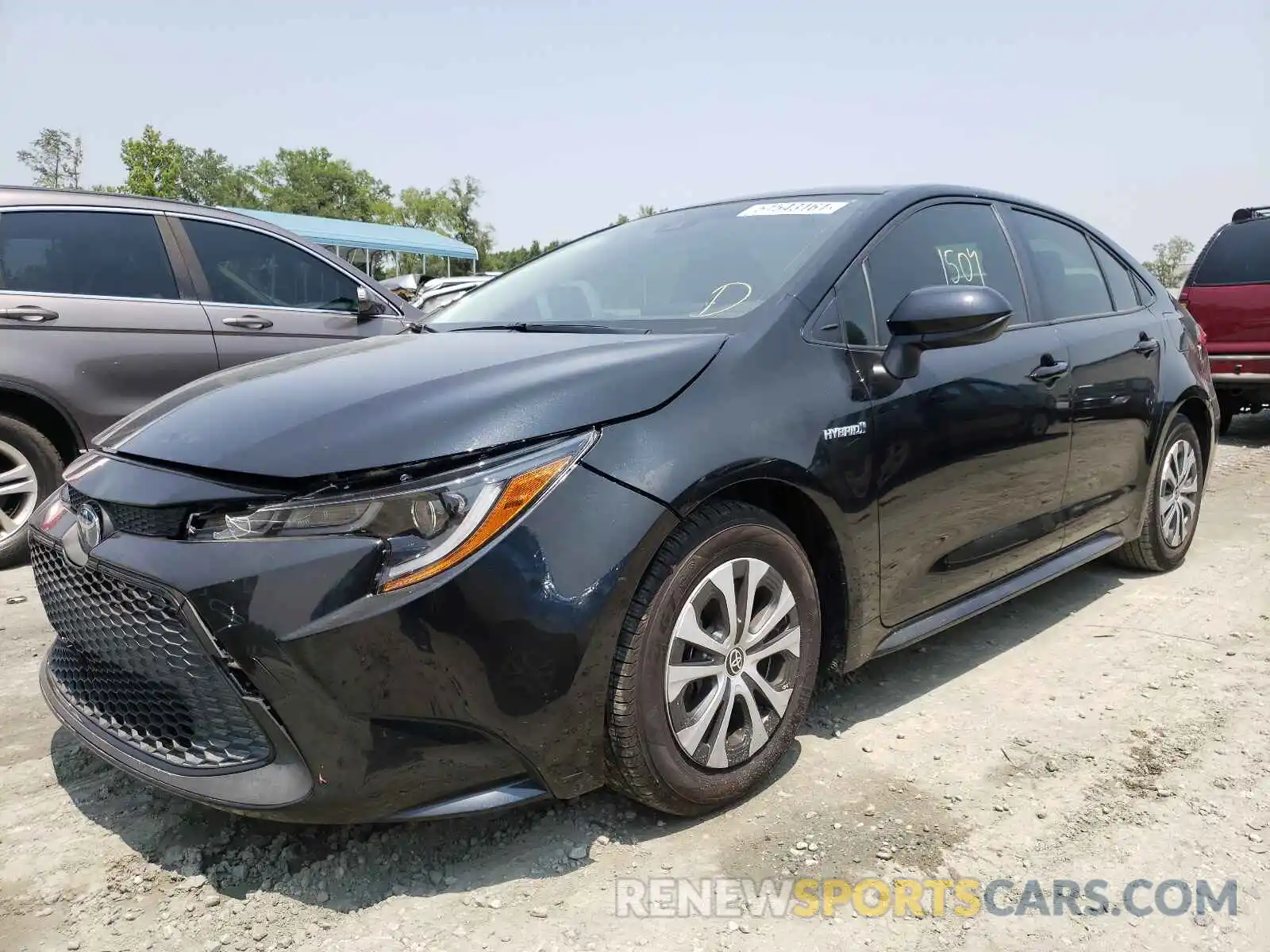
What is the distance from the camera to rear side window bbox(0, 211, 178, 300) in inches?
171

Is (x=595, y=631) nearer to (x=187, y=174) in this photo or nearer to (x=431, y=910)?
(x=431, y=910)

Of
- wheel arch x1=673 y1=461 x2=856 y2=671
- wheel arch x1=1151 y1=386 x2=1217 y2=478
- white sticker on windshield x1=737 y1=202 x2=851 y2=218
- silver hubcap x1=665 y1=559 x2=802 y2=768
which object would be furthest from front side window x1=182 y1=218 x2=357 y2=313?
wheel arch x1=1151 y1=386 x2=1217 y2=478

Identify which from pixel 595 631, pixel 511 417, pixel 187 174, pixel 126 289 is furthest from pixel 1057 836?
pixel 187 174

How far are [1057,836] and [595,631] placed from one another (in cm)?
121

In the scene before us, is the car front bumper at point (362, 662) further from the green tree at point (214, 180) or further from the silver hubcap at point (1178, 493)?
the green tree at point (214, 180)

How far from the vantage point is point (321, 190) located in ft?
251

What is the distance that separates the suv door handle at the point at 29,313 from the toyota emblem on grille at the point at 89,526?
8.95ft

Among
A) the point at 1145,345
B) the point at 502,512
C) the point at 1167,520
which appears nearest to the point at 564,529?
the point at 502,512

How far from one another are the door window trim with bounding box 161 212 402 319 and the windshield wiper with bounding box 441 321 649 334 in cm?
237

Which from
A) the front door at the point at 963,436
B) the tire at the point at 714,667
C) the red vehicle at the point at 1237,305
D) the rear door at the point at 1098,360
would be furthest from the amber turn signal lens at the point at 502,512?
the red vehicle at the point at 1237,305

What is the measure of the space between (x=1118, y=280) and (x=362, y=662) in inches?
143

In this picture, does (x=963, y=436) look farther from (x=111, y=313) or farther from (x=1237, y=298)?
(x=1237, y=298)

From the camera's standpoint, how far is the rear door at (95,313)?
4309 millimetres

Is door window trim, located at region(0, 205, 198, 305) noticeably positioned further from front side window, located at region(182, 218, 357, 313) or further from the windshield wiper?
the windshield wiper
